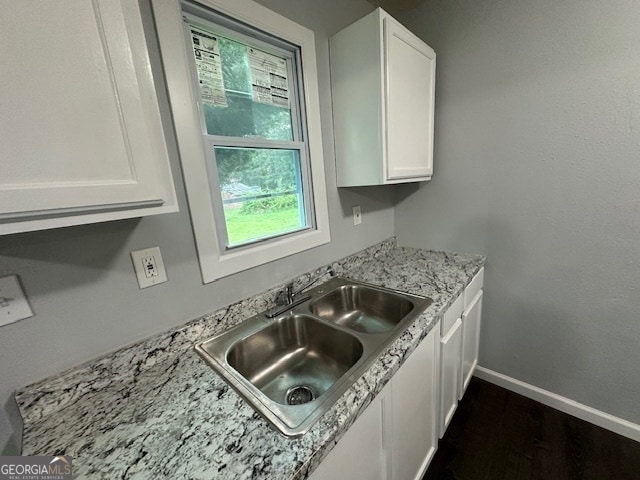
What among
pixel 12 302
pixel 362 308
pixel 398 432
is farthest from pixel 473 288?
pixel 12 302

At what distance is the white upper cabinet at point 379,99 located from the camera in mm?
1180

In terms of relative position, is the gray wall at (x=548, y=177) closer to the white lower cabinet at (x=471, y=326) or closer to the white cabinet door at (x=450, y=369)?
the white lower cabinet at (x=471, y=326)

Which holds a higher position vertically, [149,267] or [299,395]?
[149,267]

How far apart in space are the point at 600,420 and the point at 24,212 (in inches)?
100

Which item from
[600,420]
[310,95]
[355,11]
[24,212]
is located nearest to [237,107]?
[310,95]

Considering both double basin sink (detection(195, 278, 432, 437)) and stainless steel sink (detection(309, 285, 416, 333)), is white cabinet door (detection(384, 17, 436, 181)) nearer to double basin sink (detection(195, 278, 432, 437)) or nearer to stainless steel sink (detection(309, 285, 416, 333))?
stainless steel sink (detection(309, 285, 416, 333))

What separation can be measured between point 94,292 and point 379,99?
4.40ft

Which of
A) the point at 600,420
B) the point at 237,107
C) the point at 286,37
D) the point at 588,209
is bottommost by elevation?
the point at 600,420

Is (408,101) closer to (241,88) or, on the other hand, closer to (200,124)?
(241,88)

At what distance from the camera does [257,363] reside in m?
1.04

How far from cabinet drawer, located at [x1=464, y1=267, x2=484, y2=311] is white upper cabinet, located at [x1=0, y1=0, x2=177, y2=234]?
59.8 inches

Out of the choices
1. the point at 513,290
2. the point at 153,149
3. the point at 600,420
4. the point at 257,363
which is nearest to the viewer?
the point at 153,149

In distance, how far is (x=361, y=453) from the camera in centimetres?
73

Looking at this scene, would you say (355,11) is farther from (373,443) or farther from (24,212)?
(373,443)
